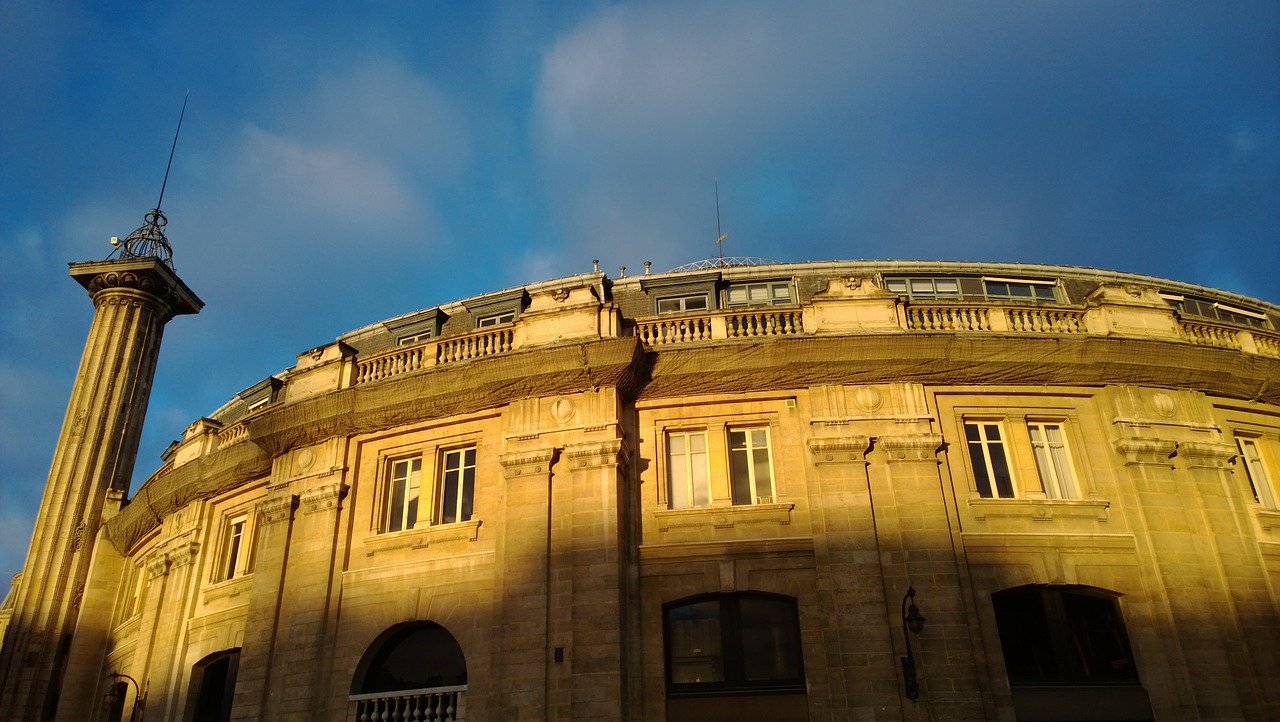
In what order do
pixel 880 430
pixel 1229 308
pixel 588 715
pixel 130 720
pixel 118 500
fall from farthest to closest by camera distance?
1. pixel 118 500
2. pixel 1229 308
3. pixel 130 720
4. pixel 880 430
5. pixel 588 715

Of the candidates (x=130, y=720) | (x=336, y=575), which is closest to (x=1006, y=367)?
(x=336, y=575)

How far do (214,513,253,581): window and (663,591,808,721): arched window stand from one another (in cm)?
1202

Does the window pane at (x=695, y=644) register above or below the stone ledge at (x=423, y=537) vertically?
below

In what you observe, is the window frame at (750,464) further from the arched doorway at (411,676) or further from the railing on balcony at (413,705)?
the railing on balcony at (413,705)

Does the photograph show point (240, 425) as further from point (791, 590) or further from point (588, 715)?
point (791, 590)

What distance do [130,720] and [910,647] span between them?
2064cm

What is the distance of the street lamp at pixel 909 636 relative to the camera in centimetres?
1576

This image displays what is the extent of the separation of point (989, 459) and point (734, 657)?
7.04 metres

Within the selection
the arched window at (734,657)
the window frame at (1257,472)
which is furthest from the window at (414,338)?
the window frame at (1257,472)

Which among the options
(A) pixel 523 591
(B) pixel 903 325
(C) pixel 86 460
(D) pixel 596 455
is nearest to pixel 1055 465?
(B) pixel 903 325

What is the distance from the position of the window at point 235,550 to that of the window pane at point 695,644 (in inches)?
468

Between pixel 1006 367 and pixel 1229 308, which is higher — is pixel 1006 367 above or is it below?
below

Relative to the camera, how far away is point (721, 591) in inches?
693

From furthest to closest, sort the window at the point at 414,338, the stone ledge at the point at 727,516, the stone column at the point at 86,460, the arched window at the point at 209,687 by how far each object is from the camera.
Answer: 1. the stone column at the point at 86,460
2. the window at the point at 414,338
3. the arched window at the point at 209,687
4. the stone ledge at the point at 727,516
